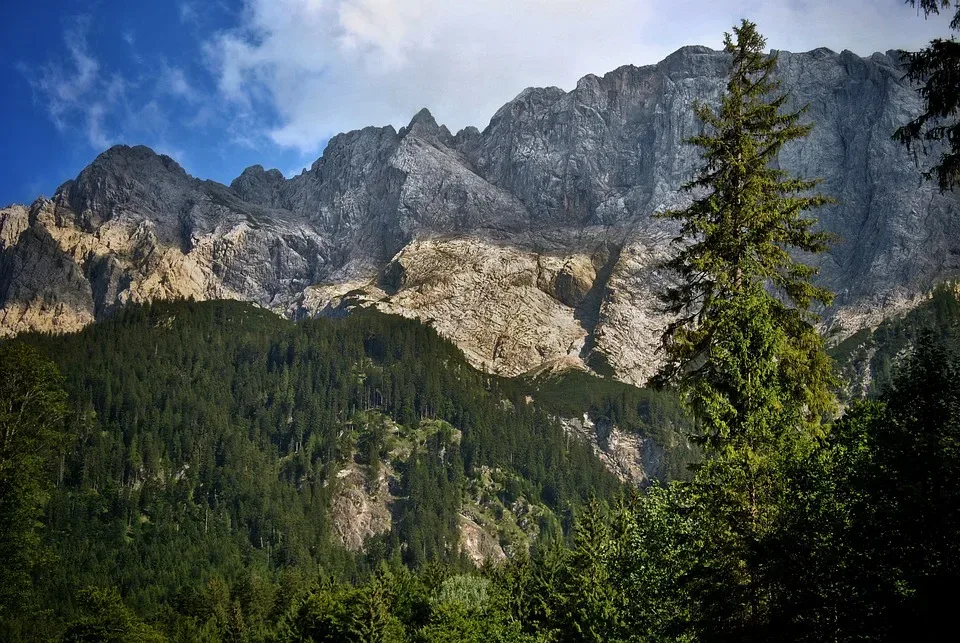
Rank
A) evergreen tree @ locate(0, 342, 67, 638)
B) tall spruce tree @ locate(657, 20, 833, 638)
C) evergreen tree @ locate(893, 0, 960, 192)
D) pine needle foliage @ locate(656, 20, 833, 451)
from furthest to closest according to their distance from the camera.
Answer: evergreen tree @ locate(0, 342, 67, 638) < pine needle foliage @ locate(656, 20, 833, 451) < tall spruce tree @ locate(657, 20, 833, 638) < evergreen tree @ locate(893, 0, 960, 192)

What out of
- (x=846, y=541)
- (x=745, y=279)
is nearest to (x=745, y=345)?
(x=745, y=279)

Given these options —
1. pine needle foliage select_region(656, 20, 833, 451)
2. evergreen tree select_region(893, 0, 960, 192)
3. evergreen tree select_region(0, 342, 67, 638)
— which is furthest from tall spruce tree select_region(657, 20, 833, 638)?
evergreen tree select_region(0, 342, 67, 638)

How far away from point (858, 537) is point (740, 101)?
583 inches

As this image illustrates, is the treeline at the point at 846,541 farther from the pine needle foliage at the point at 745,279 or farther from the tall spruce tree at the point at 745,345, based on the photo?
the pine needle foliage at the point at 745,279

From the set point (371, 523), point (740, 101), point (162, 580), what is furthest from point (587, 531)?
point (371, 523)

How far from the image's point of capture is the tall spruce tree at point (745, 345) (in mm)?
19125

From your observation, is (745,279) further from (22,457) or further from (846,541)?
(22,457)

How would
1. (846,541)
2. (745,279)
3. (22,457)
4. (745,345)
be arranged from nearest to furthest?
1. (846,541)
2. (745,345)
3. (745,279)
4. (22,457)

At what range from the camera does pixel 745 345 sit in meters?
21.6

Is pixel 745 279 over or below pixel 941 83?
below

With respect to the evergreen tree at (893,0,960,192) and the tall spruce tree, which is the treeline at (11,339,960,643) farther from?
the evergreen tree at (893,0,960,192)

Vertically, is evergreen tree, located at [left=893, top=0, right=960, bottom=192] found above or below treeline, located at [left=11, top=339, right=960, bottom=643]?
above

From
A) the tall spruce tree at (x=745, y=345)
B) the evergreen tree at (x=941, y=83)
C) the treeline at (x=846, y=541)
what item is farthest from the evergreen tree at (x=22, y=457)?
the evergreen tree at (x=941, y=83)

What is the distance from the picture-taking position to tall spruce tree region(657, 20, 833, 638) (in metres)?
19.1
